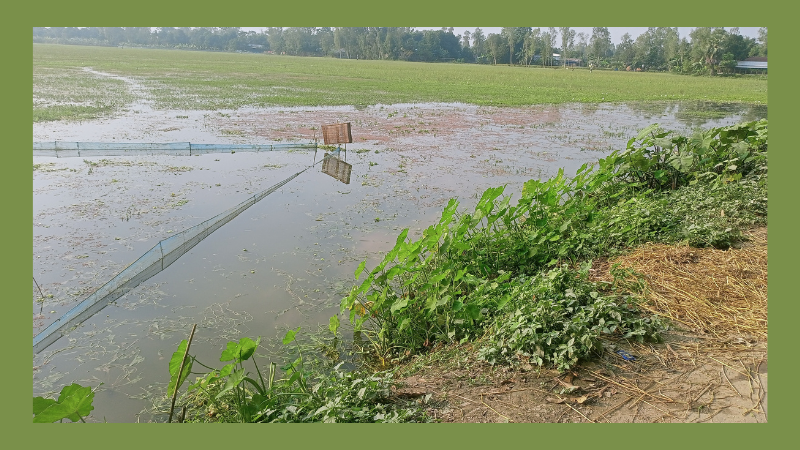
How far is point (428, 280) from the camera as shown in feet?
12.1

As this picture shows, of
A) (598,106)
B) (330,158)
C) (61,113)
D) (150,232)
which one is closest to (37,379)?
(150,232)

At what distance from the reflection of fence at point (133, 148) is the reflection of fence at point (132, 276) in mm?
3979

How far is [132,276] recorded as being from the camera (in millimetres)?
4531

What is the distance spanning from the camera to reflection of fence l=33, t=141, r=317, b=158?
9.14 meters

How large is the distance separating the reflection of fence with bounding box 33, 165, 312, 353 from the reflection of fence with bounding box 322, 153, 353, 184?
2.55m

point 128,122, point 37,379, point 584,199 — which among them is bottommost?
point 37,379

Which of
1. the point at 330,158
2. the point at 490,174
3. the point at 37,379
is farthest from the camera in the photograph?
the point at 330,158

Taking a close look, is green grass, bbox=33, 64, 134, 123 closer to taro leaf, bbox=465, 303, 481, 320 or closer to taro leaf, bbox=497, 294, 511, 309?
taro leaf, bbox=465, 303, 481, 320

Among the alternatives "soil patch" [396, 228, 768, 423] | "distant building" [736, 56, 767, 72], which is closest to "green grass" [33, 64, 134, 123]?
"soil patch" [396, 228, 768, 423]

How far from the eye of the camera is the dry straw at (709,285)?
288 centimetres

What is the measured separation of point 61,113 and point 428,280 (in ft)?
43.2

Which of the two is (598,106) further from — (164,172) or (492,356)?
(492,356)

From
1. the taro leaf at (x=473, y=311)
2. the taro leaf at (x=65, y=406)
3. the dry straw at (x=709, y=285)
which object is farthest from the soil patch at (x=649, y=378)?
the taro leaf at (x=65, y=406)

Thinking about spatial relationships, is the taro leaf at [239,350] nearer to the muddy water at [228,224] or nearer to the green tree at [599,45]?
the muddy water at [228,224]
